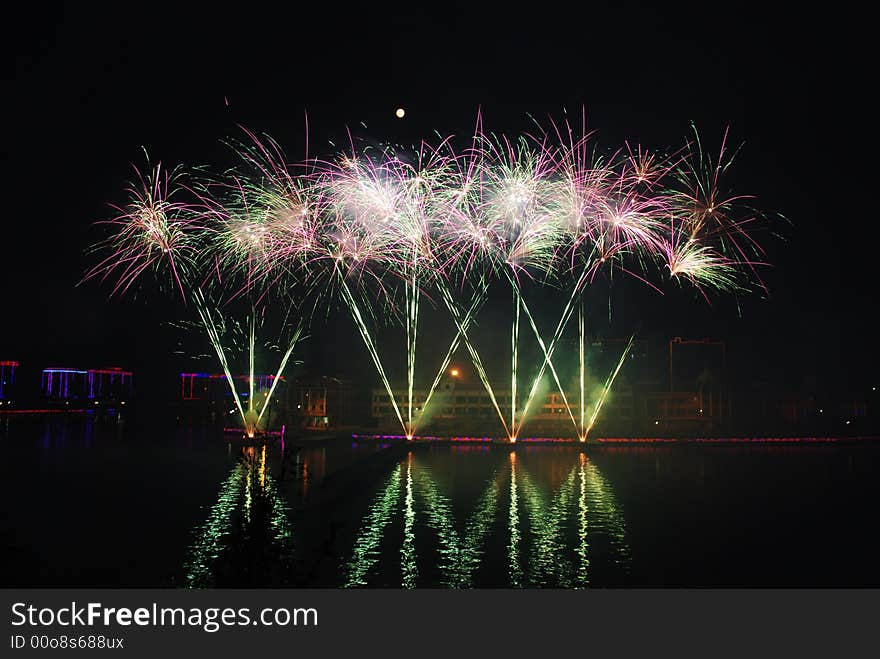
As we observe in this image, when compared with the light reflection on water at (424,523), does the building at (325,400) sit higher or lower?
higher

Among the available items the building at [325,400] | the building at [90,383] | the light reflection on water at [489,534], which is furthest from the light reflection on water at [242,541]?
the building at [90,383]

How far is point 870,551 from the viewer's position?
40.5 ft

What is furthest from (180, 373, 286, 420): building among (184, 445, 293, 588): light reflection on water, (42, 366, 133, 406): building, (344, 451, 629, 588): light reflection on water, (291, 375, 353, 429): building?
(184, 445, 293, 588): light reflection on water

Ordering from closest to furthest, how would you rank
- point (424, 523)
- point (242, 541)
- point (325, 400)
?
point (242, 541), point (424, 523), point (325, 400)

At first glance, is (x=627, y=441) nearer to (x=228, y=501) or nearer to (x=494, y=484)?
(x=494, y=484)

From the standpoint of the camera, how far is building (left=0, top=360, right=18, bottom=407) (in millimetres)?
82463

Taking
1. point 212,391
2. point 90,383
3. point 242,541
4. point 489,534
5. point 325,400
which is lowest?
point 489,534

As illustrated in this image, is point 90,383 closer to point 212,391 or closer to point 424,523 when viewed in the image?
point 212,391

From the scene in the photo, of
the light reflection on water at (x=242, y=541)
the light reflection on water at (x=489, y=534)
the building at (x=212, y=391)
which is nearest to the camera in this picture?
the light reflection on water at (x=242, y=541)

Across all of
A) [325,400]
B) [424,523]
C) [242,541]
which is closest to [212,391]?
[325,400]

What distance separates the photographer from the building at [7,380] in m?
82.5

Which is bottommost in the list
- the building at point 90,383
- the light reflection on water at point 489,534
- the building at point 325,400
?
the light reflection on water at point 489,534

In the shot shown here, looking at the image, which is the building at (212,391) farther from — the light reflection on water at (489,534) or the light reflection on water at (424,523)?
the light reflection on water at (489,534)

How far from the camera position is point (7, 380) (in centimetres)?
8675
